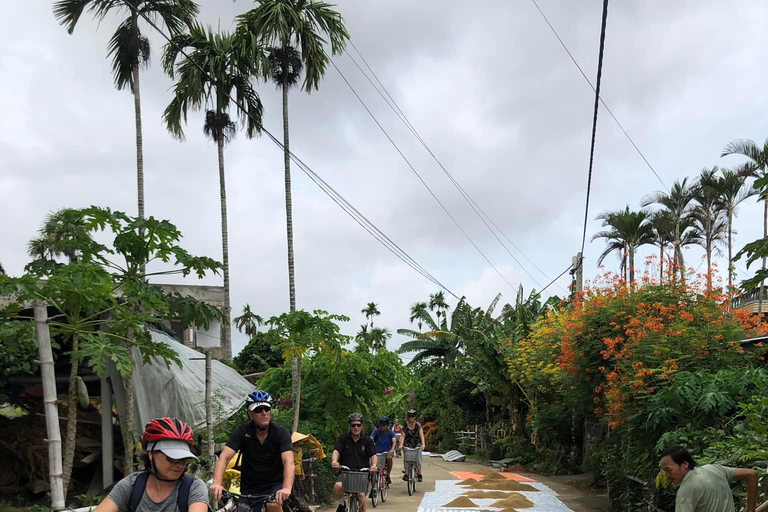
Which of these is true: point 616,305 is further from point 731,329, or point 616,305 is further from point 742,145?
point 742,145

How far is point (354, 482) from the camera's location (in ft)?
35.0

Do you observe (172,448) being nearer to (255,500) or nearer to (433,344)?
(255,500)

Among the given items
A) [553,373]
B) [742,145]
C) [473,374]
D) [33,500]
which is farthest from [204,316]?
[742,145]

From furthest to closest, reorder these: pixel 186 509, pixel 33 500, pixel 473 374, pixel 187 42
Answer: pixel 473 374, pixel 187 42, pixel 33 500, pixel 186 509

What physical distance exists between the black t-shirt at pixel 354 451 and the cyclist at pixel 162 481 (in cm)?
707

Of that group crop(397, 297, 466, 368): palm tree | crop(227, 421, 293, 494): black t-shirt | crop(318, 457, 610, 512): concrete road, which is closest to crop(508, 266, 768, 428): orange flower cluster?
crop(318, 457, 610, 512): concrete road

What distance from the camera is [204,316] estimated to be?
1031 cm

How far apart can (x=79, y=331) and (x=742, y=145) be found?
32069 mm

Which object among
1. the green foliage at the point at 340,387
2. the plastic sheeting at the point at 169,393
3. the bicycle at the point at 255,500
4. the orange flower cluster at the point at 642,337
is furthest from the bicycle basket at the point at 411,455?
the bicycle at the point at 255,500

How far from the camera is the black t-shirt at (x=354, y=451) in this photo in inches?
435

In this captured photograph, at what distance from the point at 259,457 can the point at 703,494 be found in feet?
12.2

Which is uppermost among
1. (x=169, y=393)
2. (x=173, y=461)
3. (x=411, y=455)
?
(x=173, y=461)

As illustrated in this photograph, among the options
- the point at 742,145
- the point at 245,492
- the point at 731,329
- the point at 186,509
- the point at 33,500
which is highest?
the point at 742,145

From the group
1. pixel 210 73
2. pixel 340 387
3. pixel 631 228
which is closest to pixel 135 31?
pixel 210 73
